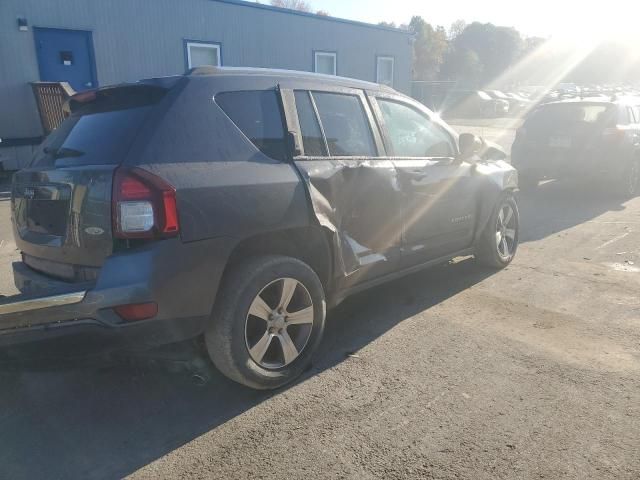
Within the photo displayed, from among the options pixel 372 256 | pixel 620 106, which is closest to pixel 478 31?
pixel 620 106

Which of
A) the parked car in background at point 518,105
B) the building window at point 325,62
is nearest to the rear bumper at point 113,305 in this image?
the building window at point 325,62

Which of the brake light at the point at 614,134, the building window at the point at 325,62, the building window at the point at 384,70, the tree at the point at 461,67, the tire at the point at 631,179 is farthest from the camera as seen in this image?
the tree at the point at 461,67

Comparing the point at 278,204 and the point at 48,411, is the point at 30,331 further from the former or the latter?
the point at 278,204

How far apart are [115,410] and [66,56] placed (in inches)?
433

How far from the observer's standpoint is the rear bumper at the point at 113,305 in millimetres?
2432

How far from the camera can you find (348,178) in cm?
348

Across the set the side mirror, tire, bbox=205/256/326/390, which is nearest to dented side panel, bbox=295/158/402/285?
tire, bbox=205/256/326/390

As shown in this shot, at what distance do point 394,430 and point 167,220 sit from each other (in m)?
1.57

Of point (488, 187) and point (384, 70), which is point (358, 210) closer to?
point (488, 187)

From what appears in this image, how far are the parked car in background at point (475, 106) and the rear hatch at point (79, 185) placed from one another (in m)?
35.2

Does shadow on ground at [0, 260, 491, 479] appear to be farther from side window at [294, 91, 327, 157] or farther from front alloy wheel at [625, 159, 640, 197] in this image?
front alloy wheel at [625, 159, 640, 197]

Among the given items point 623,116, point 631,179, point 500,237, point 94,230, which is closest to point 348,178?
point 94,230

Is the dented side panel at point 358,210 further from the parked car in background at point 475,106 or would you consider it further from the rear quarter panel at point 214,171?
the parked car in background at point 475,106

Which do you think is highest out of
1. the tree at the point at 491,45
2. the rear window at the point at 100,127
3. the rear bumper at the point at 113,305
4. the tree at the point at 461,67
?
the tree at the point at 491,45
